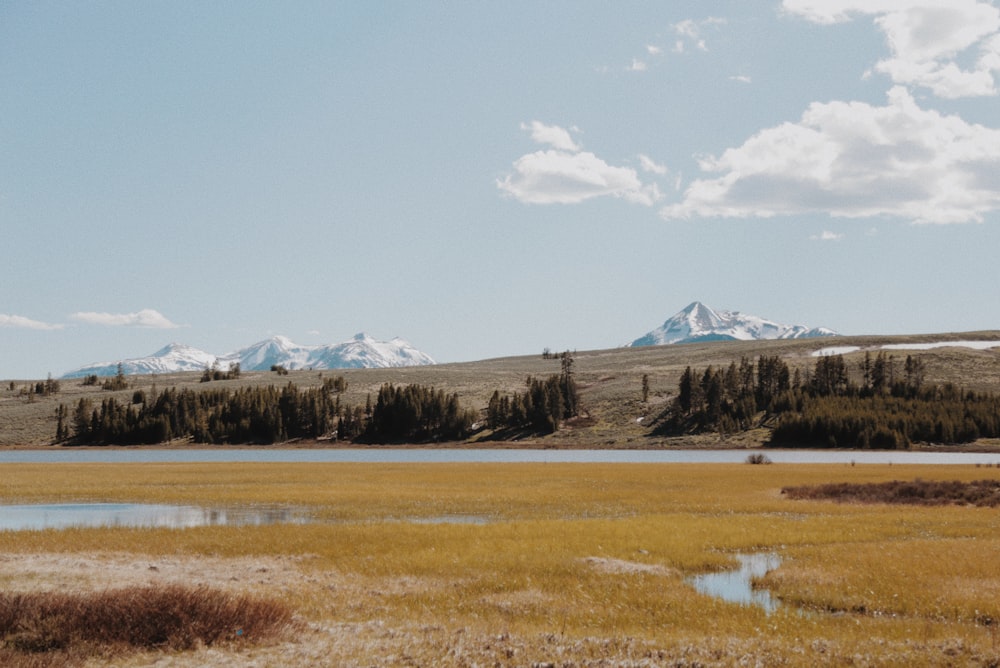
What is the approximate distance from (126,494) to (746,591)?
44328 millimetres

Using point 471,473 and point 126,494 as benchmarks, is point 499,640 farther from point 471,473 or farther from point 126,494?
point 471,473

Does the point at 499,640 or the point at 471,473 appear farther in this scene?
the point at 471,473

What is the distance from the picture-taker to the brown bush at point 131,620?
15.2 m

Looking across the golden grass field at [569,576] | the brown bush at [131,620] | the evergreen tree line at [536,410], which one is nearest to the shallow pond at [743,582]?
the golden grass field at [569,576]

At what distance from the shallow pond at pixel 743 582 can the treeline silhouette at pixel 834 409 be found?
11709 cm

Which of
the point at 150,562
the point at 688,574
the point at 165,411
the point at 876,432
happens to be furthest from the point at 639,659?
the point at 165,411

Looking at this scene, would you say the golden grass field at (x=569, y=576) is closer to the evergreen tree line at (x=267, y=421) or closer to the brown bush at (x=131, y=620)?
the brown bush at (x=131, y=620)

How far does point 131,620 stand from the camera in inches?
628

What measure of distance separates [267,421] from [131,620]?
15889 centimetres

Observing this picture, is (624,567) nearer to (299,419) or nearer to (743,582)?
(743,582)

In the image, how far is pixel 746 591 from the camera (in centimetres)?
2305

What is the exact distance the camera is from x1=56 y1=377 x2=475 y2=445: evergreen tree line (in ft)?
545

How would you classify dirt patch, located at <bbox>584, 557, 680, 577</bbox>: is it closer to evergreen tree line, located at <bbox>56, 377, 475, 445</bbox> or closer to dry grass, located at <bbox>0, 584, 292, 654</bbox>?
dry grass, located at <bbox>0, 584, 292, 654</bbox>

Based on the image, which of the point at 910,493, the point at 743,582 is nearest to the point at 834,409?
the point at 910,493
